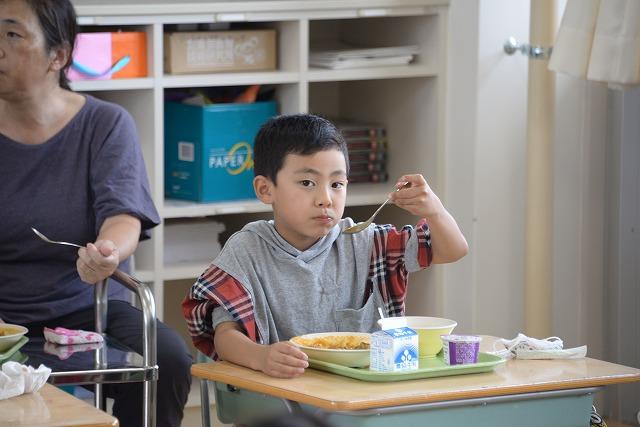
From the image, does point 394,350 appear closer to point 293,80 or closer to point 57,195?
point 57,195

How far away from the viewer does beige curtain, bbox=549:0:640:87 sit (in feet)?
9.37

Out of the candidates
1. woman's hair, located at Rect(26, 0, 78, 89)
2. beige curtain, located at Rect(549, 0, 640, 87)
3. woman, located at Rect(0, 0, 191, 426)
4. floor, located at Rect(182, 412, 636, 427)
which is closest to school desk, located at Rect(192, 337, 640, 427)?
woman, located at Rect(0, 0, 191, 426)

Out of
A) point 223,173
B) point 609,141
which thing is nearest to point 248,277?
point 223,173

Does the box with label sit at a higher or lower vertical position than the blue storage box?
higher

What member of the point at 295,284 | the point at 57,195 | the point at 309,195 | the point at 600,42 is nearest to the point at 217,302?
the point at 295,284

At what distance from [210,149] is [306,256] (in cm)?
123

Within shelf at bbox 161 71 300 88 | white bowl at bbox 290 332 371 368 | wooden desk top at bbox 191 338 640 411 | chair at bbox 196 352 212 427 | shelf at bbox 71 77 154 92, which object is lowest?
chair at bbox 196 352 212 427

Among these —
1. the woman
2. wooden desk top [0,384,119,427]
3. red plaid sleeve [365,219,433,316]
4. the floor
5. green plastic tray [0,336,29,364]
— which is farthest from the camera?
the floor

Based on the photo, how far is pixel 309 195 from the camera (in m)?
2.08

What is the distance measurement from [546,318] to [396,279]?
1339mm

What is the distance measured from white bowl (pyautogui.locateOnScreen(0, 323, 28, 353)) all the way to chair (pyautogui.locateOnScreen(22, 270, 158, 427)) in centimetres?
13

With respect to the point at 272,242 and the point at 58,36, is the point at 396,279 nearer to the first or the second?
the point at 272,242

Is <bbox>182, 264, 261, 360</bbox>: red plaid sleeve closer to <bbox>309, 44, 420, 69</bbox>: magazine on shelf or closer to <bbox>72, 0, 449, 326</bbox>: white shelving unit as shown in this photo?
<bbox>72, 0, 449, 326</bbox>: white shelving unit

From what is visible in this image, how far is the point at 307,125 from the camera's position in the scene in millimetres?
2135
